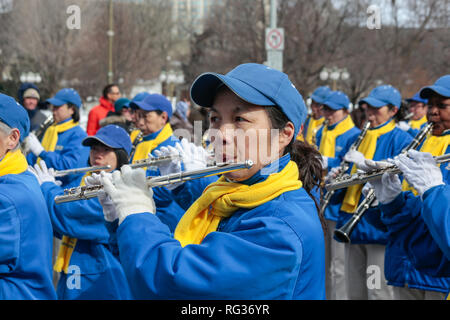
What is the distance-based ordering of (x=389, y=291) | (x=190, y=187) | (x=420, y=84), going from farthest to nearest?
(x=420, y=84), (x=389, y=291), (x=190, y=187)

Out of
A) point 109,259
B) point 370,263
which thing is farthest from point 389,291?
point 109,259

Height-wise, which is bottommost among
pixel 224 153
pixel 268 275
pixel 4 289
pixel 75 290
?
pixel 75 290

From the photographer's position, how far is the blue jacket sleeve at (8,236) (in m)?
2.40

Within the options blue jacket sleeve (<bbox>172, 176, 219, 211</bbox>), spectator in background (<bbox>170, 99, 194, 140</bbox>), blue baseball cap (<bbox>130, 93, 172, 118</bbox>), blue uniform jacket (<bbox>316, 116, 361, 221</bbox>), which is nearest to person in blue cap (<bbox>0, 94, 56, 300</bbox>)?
blue jacket sleeve (<bbox>172, 176, 219, 211</bbox>)

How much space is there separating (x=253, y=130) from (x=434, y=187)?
138cm

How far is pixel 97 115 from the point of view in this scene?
8945 mm

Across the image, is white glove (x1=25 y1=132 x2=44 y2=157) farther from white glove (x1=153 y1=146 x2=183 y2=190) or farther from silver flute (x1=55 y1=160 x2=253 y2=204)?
silver flute (x1=55 y1=160 x2=253 y2=204)

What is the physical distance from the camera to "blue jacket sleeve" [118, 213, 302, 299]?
5.46 feet

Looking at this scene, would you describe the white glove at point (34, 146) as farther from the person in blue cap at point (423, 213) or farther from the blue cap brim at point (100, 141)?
the person in blue cap at point (423, 213)

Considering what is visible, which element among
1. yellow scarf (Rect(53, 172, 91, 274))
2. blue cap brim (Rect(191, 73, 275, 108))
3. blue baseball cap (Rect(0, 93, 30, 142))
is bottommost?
yellow scarf (Rect(53, 172, 91, 274))

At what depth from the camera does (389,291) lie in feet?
16.1

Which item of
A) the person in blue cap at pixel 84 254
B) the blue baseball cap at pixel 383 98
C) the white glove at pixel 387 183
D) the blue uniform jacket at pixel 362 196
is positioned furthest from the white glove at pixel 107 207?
the blue baseball cap at pixel 383 98

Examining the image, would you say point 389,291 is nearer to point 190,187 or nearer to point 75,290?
point 190,187

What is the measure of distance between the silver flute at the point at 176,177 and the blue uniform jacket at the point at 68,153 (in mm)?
3063
